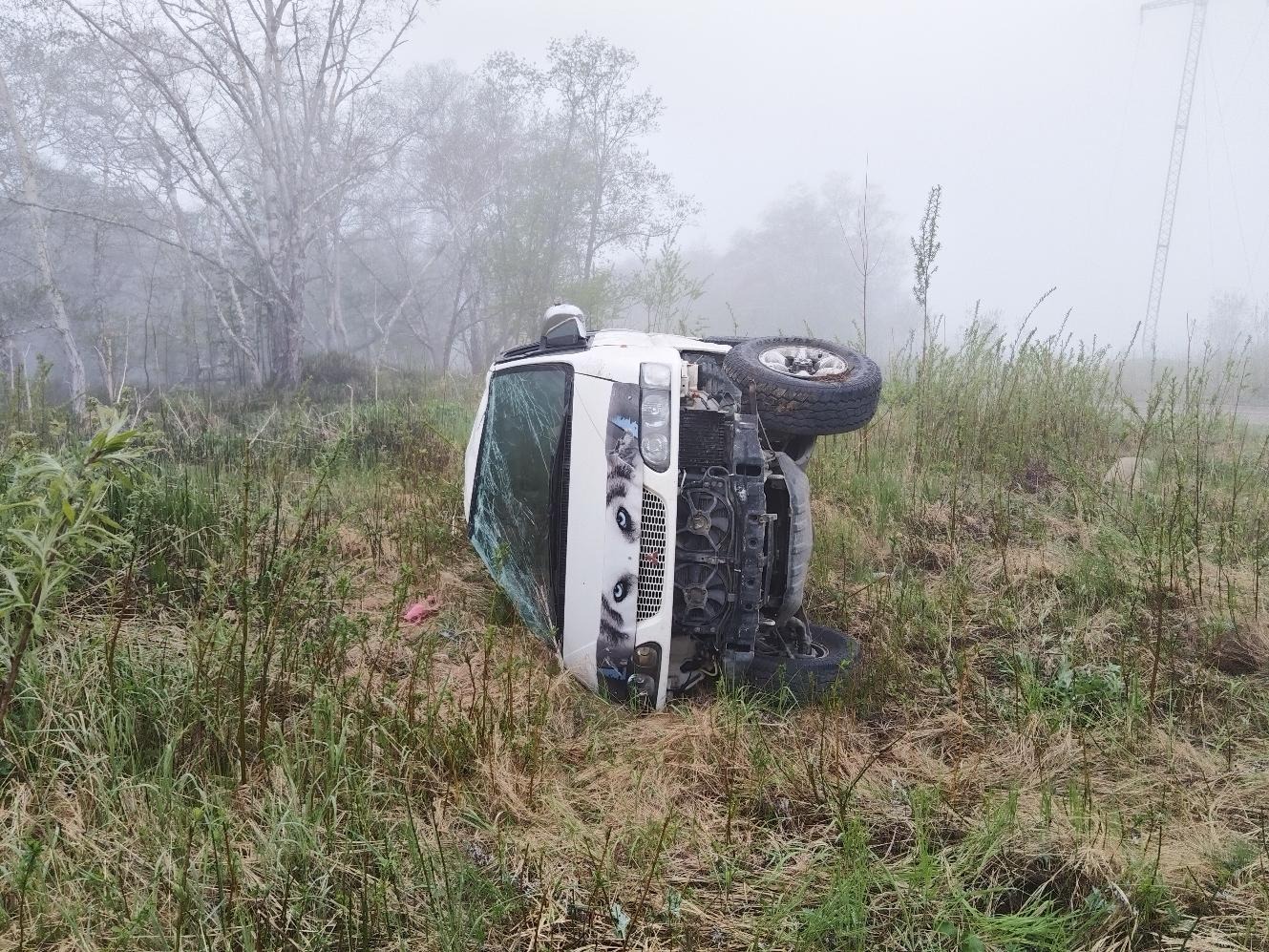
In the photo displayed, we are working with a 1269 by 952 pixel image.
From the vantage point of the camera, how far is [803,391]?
2973 millimetres

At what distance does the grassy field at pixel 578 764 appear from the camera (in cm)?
169

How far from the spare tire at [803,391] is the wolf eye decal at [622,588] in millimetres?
959

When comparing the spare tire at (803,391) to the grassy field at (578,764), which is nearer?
the grassy field at (578,764)

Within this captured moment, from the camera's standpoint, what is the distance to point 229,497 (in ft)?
12.1

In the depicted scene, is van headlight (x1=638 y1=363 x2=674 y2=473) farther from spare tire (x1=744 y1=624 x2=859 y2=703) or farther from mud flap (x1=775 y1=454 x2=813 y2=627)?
spare tire (x1=744 y1=624 x2=859 y2=703)

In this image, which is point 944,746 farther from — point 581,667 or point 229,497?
point 229,497

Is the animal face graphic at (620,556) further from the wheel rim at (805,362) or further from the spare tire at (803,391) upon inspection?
the wheel rim at (805,362)

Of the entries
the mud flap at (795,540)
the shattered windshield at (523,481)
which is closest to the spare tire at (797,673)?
the mud flap at (795,540)

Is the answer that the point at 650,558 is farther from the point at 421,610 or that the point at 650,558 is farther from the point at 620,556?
the point at 421,610

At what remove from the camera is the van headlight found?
2625 mm

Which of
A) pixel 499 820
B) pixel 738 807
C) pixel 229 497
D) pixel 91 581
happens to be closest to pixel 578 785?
pixel 499 820

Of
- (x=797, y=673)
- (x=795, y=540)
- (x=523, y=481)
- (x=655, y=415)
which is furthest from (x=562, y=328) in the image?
(x=797, y=673)

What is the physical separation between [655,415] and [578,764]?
126 cm

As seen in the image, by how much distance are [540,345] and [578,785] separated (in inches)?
87.4
